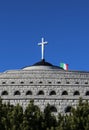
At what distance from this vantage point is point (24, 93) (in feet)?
211

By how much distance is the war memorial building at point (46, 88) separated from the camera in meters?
60.9

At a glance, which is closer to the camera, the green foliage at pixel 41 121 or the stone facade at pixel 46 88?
the green foliage at pixel 41 121

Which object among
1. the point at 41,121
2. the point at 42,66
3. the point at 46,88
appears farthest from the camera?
the point at 42,66

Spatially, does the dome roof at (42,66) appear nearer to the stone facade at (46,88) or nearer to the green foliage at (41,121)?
the stone facade at (46,88)

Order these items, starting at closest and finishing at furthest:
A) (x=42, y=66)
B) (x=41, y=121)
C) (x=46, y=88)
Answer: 1. (x=41, y=121)
2. (x=46, y=88)
3. (x=42, y=66)

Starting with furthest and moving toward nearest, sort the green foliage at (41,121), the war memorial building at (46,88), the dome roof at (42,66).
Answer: the dome roof at (42,66), the war memorial building at (46,88), the green foliage at (41,121)

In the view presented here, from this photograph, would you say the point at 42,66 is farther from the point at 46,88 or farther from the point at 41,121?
the point at 41,121

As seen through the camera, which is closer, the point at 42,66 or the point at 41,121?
the point at 41,121

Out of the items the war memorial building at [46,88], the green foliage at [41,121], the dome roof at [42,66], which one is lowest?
the green foliage at [41,121]

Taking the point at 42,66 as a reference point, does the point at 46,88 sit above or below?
below

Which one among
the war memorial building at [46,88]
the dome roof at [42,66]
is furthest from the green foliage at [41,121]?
the dome roof at [42,66]

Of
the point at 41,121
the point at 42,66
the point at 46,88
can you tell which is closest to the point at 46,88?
the point at 46,88

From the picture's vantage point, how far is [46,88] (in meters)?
64.2

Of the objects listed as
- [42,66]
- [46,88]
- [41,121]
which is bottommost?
[41,121]
